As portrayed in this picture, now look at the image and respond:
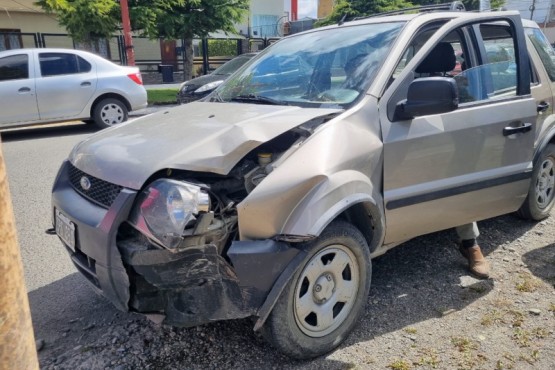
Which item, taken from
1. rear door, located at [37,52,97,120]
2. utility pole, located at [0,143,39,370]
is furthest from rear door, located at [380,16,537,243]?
rear door, located at [37,52,97,120]

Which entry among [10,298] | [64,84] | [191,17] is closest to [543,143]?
[10,298]

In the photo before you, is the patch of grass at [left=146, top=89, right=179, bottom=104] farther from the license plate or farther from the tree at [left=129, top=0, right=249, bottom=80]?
the license plate

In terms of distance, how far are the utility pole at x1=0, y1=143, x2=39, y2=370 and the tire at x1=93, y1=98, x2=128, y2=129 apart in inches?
362

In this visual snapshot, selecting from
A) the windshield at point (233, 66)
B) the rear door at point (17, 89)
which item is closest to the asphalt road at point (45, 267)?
the rear door at point (17, 89)

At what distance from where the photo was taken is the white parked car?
9.02 meters

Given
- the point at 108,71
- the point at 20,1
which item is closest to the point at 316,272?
the point at 108,71

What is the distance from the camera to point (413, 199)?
3031 mm

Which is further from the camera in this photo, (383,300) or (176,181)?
(383,300)

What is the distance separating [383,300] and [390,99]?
1359mm

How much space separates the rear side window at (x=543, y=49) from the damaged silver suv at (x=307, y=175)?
659 mm

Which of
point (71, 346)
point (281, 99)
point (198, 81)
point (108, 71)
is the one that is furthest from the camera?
point (198, 81)

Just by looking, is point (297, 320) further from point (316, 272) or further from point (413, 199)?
point (413, 199)

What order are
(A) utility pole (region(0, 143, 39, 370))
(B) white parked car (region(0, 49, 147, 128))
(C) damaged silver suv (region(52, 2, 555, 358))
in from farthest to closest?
(B) white parked car (region(0, 49, 147, 128)) → (C) damaged silver suv (region(52, 2, 555, 358)) → (A) utility pole (region(0, 143, 39, 370))

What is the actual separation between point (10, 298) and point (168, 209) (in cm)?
99
